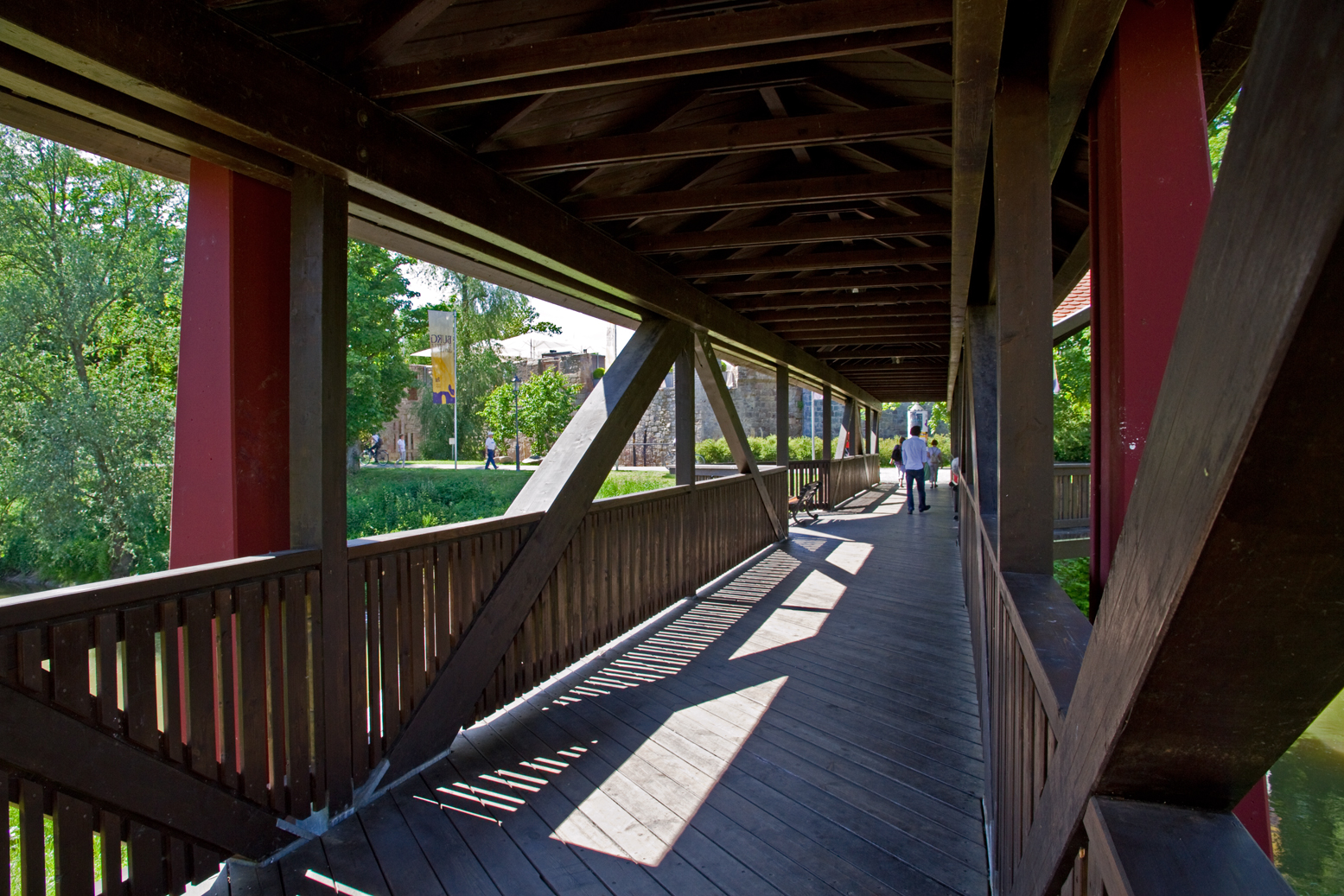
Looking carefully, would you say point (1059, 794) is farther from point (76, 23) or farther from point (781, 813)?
point (76, 23)

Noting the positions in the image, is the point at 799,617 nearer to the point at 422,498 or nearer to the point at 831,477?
the point at 831,477

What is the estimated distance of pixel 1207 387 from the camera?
1.91 feet

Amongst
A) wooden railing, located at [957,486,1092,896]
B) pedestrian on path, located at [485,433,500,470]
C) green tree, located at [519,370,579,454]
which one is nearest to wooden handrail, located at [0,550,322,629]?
wooden railing, located at [957,486,1092,896]

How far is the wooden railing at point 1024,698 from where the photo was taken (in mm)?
1381

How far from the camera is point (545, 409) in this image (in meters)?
24.3

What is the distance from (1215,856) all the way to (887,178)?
3.35 metres

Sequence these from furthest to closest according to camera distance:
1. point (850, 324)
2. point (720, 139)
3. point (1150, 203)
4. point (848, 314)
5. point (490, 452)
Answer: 1. point (490, 452)
2. point (850, 324)
3. point (848, 314)
4. point (720, 139)
5. point (1150, 203)

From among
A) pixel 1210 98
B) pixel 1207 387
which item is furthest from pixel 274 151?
pixel 1210 98

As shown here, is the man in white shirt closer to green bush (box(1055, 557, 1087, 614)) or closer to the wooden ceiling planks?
green bush (box(1055, 557, 1087, 614))

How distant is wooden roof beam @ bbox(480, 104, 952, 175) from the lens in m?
2.97

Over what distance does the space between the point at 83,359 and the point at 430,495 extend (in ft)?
22.0

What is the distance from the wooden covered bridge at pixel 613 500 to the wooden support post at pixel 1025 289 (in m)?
0.01

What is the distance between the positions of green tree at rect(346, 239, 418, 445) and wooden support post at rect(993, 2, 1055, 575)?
16.6 meters

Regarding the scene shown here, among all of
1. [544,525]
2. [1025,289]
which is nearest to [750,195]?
[1025,289]
